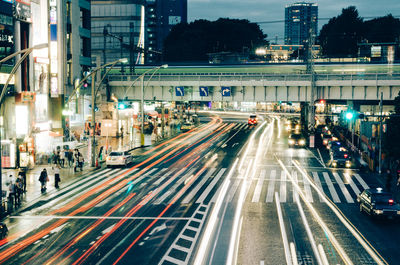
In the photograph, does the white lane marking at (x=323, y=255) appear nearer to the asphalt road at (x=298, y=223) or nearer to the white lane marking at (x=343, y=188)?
the asphalt road at (x=298, y=223)

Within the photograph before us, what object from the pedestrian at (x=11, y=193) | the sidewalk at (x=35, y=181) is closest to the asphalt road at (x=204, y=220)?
the sidewalk at (x=35, y=181)

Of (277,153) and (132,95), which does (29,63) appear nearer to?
(132,95)

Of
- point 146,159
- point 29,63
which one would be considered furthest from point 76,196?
point 29,63

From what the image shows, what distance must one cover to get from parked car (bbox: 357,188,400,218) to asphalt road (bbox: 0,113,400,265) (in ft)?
1.73

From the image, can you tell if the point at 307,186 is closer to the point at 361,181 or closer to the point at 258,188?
the point at 258,188

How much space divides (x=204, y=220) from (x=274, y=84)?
40423mm

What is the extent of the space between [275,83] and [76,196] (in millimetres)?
37446

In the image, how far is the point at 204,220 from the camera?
23625 millimetres

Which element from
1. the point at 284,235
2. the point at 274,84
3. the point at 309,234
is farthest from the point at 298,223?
the point at 274,84

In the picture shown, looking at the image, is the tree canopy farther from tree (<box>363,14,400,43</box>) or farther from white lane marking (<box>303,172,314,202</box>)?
white lane marking (<box>303,172,314,202</box>)

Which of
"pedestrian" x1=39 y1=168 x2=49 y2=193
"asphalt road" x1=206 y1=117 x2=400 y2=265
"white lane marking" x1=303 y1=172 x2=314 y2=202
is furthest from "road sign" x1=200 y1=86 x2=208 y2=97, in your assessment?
"pedestrian" x1=39 y1=168 x2=49 y2=193

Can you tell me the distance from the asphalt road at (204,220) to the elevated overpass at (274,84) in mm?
19903

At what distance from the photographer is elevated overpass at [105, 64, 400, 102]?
5834cm

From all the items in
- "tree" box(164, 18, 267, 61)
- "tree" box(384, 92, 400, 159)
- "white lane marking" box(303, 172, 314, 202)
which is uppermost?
"tree" box(164, 18, 267, 61)
